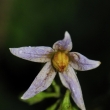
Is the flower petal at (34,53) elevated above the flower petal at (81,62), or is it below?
above

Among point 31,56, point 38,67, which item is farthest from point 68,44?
point 38,67

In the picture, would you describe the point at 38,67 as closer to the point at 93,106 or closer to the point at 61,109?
the point at 93,106

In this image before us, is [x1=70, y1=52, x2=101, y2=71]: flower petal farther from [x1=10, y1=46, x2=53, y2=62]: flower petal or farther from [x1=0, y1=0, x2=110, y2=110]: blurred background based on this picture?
[x1=0, y1=0, x2=110, y2=110]: blurred background

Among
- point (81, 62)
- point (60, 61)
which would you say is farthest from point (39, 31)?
point (81, 62)

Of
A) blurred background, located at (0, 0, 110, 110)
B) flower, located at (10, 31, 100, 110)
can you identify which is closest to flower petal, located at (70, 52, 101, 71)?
flower, located at (10, 31, 100, 110)

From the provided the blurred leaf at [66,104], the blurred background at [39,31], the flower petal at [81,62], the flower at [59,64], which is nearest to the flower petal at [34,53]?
the flower at [59,64]

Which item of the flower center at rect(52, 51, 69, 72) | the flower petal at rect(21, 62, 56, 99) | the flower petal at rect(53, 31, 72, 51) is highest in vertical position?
the flower petal at rect(53, 31, 72, 51)

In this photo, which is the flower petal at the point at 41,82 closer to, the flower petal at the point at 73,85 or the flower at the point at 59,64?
the flower at the point at 59,64
